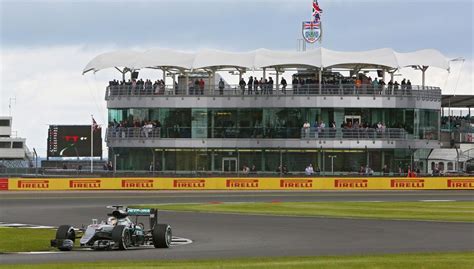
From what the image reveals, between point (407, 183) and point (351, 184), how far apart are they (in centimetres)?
420

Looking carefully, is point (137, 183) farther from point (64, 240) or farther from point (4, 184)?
point (64, 240)

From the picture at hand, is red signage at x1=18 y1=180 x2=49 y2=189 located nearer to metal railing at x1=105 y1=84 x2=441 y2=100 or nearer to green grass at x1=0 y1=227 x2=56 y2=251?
metal railing at x1=105 y1=84 x2=441 y2=100

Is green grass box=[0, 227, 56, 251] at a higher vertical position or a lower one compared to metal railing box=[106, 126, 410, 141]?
lower

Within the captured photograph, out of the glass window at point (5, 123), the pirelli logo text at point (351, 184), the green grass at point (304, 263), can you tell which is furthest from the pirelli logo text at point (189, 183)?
the glass window at point (5, 123)

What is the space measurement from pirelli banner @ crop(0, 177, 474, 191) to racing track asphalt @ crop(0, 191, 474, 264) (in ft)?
32.7

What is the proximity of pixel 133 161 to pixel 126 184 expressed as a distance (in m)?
18.2

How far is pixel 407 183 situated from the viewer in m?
75.9

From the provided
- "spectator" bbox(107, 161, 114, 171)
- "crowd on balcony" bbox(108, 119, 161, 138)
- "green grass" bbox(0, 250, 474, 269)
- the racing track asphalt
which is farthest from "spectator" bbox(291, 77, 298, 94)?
"green grass" bbox(0, 250, 474, 269)

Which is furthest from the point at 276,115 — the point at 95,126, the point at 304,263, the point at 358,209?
the point at 304,263

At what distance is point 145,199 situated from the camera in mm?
61375

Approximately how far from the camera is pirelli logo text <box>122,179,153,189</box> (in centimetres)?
7388

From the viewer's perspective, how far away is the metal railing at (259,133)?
87.1 meters

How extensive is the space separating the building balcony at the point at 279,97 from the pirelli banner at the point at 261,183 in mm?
13656

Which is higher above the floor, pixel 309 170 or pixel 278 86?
pixel 278 86
